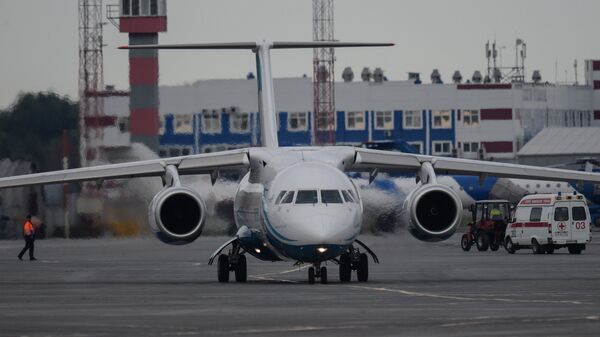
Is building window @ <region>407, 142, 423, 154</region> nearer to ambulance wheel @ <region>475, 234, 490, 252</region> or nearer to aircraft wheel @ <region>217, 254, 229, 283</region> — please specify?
ambulance wheel @ <region>475, 234, 490, 252</region>

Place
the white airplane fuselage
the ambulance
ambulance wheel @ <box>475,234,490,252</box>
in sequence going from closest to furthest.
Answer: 1. the white airplane fuselage
2. the ambulance
3. ambulance wheel @ <box>475,234,490,252</box>

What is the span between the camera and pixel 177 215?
32.3 metres

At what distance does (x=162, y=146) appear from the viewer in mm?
77438

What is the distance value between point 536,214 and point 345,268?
67.7ft

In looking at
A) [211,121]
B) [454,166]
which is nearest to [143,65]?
[211,121]

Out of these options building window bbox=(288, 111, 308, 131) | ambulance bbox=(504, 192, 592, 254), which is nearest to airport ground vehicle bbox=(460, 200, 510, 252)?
ambulance bbox=(504, 192, 592, 254)

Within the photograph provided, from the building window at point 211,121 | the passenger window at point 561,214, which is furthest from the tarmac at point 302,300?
the building window at point 211,121

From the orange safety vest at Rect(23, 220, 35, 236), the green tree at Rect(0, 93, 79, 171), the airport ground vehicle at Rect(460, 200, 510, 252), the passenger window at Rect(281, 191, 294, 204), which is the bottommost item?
the airport ground vehicle at Rect(460, 200, 510, 252)

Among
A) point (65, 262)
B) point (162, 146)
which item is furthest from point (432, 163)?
point (162, 146)

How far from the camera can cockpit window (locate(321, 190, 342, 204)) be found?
3025cm

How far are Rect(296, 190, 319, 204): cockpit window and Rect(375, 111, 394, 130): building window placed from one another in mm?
78605

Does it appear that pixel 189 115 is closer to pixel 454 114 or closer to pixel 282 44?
pixel 454 114

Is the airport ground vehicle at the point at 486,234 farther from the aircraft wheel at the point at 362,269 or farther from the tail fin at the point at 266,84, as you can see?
the aircraft wheel at the point at 362,269

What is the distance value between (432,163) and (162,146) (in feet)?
149
